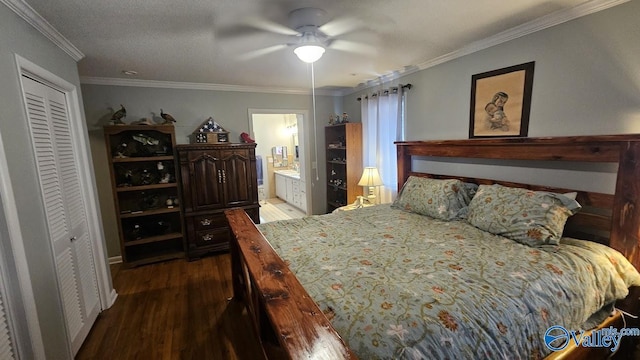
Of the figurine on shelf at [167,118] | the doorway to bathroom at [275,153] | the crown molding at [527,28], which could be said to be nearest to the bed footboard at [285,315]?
the figurine on shelf at [167,118]

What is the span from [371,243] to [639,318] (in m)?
1.76

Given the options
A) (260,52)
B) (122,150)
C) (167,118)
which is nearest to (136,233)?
(122,150)

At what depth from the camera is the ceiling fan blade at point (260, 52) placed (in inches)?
94.7

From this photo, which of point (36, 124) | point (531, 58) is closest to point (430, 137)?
point (531, 58)

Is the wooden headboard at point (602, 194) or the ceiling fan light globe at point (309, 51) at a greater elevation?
the ceiling fan light globe at point (309, 51)

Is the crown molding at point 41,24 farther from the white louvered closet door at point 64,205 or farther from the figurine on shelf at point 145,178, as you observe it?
the figurine on shelf at point 145,178

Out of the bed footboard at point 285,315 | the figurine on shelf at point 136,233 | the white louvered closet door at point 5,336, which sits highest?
the bed footboard at point 285,315

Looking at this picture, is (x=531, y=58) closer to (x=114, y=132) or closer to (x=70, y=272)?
(x=70, y=272)

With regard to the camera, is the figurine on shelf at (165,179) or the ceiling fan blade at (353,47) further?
the figurine on shelf at (165,179)

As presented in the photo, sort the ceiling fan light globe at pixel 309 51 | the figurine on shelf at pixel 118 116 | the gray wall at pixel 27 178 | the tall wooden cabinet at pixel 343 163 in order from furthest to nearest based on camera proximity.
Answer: the tall wooden cabinet at pixel 343 163 < the figurine on shelf at pixel 118 116 < the ceiling fan light globe at pixel 309 51 < the gray wall at pixel 27 178

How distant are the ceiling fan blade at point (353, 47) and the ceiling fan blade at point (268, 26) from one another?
1.45 ft

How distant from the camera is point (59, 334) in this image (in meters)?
1.69

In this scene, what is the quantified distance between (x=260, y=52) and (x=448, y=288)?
2.40 metres

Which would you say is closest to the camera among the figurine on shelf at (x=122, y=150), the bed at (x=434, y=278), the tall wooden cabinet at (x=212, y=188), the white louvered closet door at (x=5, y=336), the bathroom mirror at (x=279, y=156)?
the bed at (x=434, y=278)
